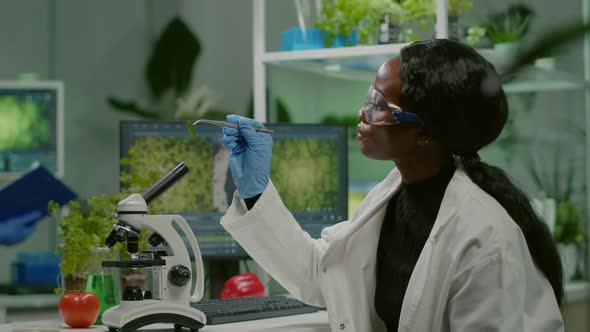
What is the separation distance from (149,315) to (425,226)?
22.8 inches

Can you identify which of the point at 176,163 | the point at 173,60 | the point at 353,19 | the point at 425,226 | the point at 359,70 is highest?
the point at 173,60

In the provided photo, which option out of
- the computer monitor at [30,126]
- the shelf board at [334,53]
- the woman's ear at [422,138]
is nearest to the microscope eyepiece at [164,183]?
the woman's ear at [422,138]

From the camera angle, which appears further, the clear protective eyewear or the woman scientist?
the clear protective eyewear

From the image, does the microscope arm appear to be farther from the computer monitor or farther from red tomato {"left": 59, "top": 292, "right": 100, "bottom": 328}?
the computer monitor

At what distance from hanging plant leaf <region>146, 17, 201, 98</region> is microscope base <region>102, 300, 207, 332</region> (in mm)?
3885

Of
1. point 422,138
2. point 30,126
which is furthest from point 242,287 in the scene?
point 30,126

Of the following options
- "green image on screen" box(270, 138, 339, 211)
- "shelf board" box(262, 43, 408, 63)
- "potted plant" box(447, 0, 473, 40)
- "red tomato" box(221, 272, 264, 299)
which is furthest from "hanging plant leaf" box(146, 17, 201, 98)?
"red tomato" box(221, 272, 264, 299)

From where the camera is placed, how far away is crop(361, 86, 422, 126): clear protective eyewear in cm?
161

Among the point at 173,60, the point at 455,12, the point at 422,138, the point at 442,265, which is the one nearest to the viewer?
the point at 442,265

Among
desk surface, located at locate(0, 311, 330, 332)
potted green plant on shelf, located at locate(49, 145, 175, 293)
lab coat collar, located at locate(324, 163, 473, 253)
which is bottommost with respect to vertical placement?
desk surface, located at locate(0, 311, 330, 332)

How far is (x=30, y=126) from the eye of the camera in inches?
178

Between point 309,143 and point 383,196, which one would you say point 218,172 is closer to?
point 309,143

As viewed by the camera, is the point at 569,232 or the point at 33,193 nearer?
the point at 569,232

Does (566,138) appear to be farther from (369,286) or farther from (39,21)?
(39,21)
